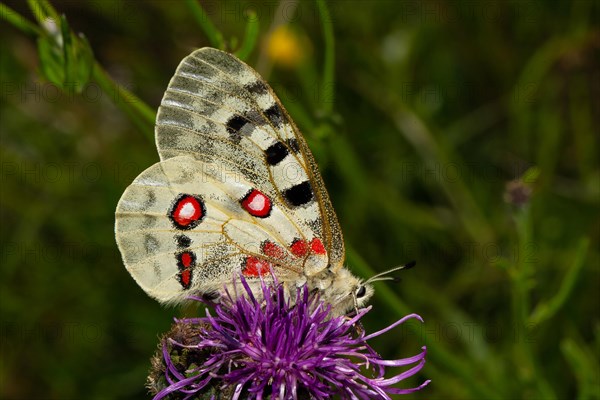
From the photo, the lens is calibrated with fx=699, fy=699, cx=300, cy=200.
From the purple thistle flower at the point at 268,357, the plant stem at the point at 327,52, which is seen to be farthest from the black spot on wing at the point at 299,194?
the plant stem at the point at 327,52

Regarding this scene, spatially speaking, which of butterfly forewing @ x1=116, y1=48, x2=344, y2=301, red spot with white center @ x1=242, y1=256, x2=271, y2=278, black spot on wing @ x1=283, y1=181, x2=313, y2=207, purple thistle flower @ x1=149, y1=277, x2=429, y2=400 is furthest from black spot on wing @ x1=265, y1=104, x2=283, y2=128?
purple thistle flower @ x1=149, y1=277, x2=429, y2=400

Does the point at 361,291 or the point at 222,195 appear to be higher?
the point at 222,195

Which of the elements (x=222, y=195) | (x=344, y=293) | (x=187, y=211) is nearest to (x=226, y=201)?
(x=222, y=195)

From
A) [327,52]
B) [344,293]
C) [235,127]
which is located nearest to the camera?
[344,293]

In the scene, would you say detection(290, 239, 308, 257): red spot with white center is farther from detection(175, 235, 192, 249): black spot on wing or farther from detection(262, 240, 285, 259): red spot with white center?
detection(175, 235, 192, 249): black spot on wing

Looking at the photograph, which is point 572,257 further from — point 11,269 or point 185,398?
point 11,269

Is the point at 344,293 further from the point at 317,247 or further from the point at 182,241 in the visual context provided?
the point at 182,241
